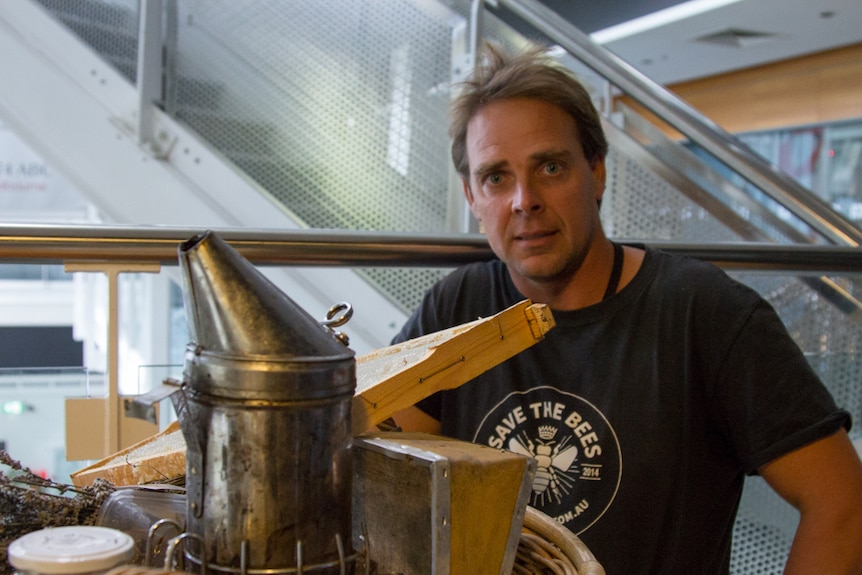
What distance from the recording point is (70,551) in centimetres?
54

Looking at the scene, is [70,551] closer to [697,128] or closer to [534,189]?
[534,189]

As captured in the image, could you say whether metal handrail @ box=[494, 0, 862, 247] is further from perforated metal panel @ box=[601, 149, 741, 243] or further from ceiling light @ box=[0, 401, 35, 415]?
ceiling light @ box=[0, 401, 35, 415]

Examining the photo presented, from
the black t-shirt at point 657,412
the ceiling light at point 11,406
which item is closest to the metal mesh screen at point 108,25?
the ceiling light at point 11,406

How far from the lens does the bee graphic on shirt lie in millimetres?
1176

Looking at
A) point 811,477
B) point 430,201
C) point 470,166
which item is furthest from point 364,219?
point 811,477

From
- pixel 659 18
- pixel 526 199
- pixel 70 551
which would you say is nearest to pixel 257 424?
pixel 70 551

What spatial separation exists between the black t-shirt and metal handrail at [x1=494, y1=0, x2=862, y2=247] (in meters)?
0.75

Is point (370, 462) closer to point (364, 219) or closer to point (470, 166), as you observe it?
point (470, 166)

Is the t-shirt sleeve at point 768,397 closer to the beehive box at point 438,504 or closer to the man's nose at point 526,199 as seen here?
the man's nose at point 526,199

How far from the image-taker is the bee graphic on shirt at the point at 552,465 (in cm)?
118

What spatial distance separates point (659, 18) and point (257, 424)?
24.7 ft

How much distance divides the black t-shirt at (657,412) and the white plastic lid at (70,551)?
26.6 inches

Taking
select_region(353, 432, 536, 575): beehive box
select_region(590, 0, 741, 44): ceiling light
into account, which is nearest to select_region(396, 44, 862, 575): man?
select_region(353, 432, 536, 575): beehive box

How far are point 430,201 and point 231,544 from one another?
6.79 feet
